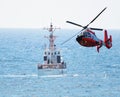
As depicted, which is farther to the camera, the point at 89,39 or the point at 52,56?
the point at 52,56

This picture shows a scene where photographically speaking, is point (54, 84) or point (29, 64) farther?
point (29, 64)

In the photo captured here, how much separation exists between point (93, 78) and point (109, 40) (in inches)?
3470

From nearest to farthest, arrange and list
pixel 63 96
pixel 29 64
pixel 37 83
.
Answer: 1. pixel 63 96
2. pixel 37 83
3. pixel 29 64

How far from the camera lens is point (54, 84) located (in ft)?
446

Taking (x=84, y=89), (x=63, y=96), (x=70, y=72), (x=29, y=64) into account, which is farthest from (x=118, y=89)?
(x=29, y=64)

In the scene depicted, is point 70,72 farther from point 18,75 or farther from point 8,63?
point 8,63

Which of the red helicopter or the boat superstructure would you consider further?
the boat superstructure

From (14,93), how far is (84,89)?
15661 millimetres

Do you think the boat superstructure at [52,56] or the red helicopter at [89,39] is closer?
the red helicopter at [89,39]

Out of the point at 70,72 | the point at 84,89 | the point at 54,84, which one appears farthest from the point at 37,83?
the point at 70,72

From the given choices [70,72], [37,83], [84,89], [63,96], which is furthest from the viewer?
[70,72]

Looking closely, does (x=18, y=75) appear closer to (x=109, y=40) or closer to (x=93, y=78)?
(x=93, y=78)

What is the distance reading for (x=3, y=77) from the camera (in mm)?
151250

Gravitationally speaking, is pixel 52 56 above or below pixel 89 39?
above
